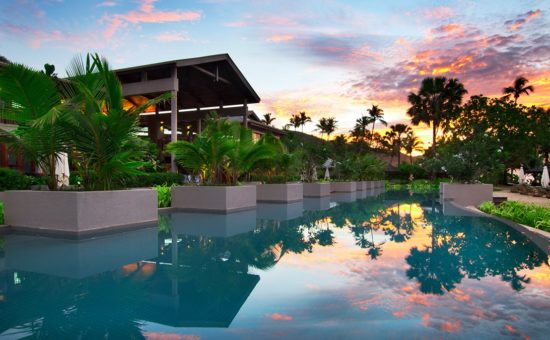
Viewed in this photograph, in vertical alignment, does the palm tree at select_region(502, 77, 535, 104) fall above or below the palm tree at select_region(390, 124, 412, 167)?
above

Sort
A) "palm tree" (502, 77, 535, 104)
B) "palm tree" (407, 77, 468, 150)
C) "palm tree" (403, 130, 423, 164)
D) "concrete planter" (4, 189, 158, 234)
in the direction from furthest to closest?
"palm tree" (403, 130, 423, 164), "palm tree" (502, 77, 535, 104), "palm tree" (407, 77, 468, 150), "concrete planter" (4, 189, 158, 234)

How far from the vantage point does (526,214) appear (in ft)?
30.0

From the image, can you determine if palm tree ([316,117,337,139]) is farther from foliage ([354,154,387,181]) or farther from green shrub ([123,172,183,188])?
green shrub ([123,172,183,188])

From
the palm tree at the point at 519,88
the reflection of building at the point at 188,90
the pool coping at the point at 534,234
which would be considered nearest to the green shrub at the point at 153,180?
the reflection of building at the point at 188,90

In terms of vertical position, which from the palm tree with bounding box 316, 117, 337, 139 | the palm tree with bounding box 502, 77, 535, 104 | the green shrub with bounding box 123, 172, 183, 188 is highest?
the palm tree with bounding box 502, 77, 535, 104

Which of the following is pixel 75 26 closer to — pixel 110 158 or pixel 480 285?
pixel 110 158

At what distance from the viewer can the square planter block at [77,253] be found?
5.14 m

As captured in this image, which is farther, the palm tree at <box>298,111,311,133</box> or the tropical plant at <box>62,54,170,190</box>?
the palm tree at <box>298,111,311,133</box>

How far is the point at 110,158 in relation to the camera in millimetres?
8281

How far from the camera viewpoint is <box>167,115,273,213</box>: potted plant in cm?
1198

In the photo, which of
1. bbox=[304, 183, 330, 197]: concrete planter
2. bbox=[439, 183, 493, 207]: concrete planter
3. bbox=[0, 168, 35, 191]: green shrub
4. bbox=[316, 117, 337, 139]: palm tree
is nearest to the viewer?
bbox=[0, 168, 35, 191]: green shrub

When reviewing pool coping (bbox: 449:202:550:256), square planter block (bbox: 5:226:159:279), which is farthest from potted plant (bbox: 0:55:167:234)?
pool coping (bbox: 449:202:550:256)

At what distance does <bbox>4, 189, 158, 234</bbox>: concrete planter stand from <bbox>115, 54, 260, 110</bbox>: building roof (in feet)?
36.6

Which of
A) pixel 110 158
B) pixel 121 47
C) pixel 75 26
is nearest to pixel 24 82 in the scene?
pixel 110 158
